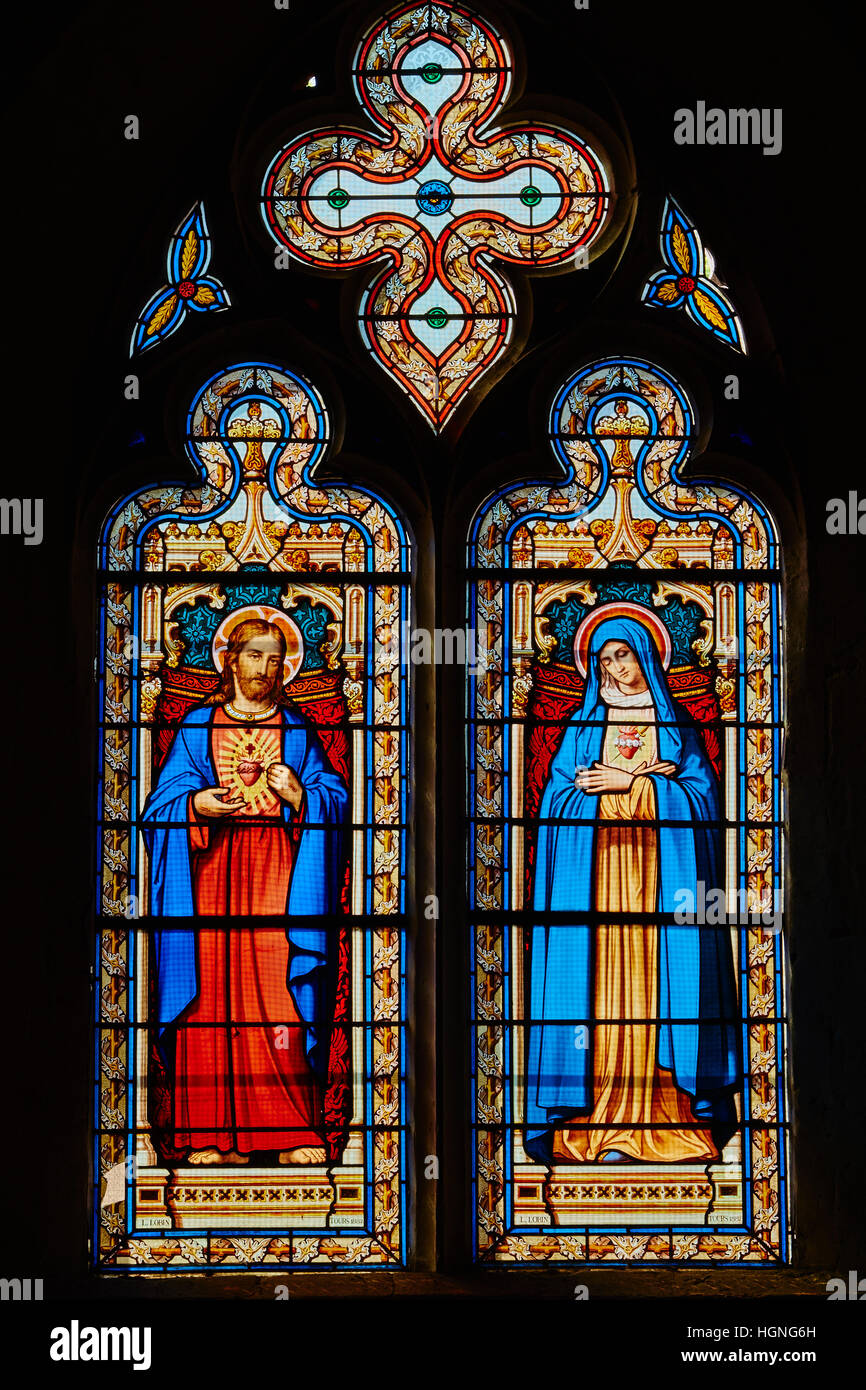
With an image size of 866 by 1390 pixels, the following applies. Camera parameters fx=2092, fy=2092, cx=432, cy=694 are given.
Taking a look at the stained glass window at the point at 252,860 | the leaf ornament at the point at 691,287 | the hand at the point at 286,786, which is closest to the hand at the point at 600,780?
the stained glass window at the point at 252,860

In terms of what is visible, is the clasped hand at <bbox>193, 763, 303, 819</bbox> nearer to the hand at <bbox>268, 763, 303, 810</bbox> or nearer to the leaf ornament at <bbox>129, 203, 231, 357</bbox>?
the hand at <bbox>268, 763, 303, 810</bbox>

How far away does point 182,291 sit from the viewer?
6641 mm

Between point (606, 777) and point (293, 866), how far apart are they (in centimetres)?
99

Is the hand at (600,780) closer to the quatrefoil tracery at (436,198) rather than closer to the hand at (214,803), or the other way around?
the hand at (214,803)

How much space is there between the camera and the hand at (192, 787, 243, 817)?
6.32m

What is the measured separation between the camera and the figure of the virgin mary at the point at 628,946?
6199mm

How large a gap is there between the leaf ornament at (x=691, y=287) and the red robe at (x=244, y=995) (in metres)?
1.87

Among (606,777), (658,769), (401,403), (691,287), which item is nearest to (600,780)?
(606,777)

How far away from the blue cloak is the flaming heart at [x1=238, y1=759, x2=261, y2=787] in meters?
0.08

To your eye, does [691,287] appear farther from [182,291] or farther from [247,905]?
[247,905]

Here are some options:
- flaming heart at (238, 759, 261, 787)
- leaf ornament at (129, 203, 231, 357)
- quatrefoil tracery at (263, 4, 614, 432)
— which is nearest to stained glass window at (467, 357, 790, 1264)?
quatrefoil tracery at (263, 4, 614, 432)

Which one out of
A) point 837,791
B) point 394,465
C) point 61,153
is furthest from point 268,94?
point 837,791

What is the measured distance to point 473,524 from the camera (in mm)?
6516

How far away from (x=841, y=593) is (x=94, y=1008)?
2558mm
